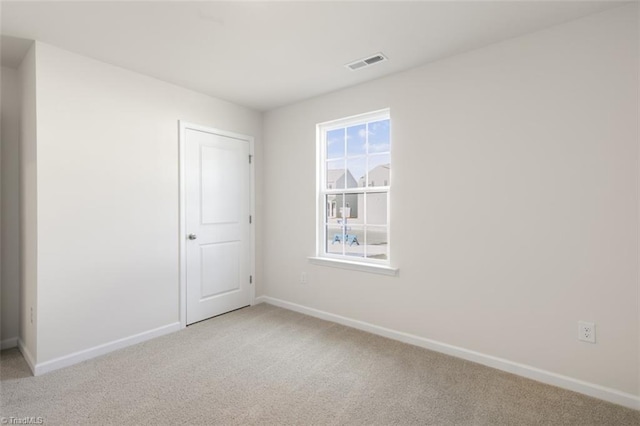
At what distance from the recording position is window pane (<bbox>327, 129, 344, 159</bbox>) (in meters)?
3.50

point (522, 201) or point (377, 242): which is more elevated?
point (522, 201)

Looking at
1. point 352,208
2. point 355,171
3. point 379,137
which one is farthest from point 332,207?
point 379,137

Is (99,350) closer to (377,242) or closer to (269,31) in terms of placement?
(377,242)

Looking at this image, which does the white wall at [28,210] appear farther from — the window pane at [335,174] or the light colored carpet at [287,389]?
the window pane at [335,174]

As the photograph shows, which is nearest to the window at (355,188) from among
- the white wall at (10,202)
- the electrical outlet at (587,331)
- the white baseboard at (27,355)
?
the electrical outlet at (587,331)

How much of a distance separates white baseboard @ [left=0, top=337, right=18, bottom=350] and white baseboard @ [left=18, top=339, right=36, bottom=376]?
0.07 meters

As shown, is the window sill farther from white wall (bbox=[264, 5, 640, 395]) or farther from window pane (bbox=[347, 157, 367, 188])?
window pane (bbox=[347, 157, 367, 188])

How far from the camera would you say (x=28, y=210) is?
101 inches

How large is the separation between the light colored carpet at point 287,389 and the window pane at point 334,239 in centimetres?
100

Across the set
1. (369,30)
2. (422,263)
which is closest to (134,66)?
(369,30)

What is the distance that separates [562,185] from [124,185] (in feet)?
11.4

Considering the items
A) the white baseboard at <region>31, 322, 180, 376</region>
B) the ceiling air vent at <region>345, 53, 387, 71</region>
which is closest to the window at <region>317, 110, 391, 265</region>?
the ceiling air vent at <region>345, 53, 387, 71</region>

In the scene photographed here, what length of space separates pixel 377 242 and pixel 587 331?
66.7 inches

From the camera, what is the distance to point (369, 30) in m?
2.22
